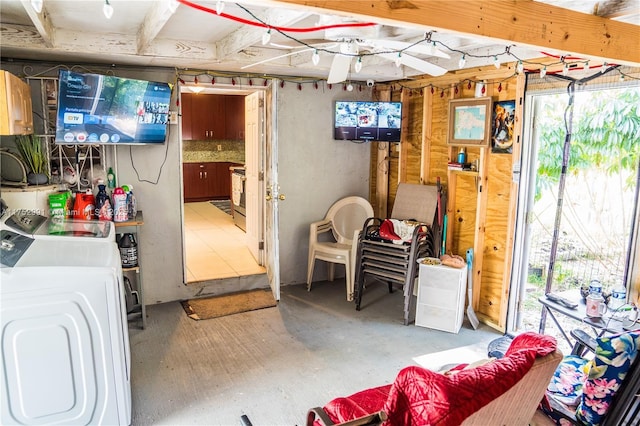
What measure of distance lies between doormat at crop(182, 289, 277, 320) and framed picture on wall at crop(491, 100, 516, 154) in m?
2.51

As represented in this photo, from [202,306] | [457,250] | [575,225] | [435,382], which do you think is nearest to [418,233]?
[457,250]

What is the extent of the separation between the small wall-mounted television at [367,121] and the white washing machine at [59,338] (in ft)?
9.85

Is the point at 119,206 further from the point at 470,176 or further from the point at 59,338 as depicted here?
the point at 470,176

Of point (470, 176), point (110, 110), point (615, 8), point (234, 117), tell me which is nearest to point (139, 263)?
point (110, 110)

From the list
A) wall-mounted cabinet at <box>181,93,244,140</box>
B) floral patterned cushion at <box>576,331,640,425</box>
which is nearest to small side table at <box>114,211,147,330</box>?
floral patterned cushion at <box>576,331,640,425</box>

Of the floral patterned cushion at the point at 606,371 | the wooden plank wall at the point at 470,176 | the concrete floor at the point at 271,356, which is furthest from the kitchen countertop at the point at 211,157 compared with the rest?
the floral patterned cushion at the point at 606,371

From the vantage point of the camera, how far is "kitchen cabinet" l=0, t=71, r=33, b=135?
265 cm

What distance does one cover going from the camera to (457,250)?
14.5ft

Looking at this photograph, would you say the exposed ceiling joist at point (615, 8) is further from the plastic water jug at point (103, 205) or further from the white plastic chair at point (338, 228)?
the plastic water jug at point (103, 205)

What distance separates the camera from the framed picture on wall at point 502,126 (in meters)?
3.76

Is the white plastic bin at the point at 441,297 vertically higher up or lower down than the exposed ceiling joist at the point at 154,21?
lower down

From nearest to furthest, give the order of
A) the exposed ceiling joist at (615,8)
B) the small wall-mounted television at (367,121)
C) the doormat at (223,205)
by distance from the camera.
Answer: the exposed ceiling joist at (615,8)
the small wall-mounted television at (367,121)
the doormat at (223,205)

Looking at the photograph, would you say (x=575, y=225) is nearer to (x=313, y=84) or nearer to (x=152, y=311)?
(x=313, y=84)

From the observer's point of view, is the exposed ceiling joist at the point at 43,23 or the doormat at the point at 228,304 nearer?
the exposed ceiling joist at the point at 43,23
